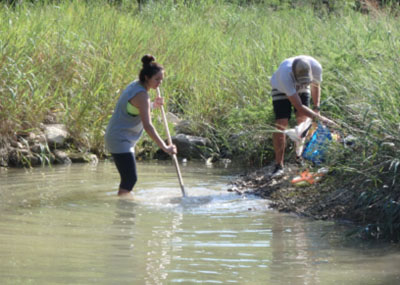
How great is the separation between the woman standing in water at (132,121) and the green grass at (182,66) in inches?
53.3

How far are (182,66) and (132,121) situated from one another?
4.98 m

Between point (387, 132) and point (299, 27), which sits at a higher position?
point (299, 27)

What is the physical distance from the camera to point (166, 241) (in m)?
5.81

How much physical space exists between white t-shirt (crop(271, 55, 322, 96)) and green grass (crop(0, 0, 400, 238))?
250 millimetres

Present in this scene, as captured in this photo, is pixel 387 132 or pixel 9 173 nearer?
pixel 387 132

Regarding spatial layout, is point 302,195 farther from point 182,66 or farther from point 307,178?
point 182,66

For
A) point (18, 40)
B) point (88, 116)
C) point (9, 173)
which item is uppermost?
point (18, 40)

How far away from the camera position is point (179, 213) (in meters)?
7.16

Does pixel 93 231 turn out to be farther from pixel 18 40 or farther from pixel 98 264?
pixel 18 40

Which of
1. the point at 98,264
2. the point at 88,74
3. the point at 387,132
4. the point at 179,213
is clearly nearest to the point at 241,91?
the point at 88,74

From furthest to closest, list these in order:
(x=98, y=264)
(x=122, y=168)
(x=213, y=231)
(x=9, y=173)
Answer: (x=9, y=173), (x=122, y=168), (x=213, y=231), (x=98, y=264)

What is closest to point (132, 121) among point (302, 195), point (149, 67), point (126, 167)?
point (126, 167)

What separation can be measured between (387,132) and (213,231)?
1.71 metres

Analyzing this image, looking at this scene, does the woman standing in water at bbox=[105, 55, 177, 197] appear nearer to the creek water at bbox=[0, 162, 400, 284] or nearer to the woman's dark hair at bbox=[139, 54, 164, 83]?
the woman's dark hair at bbox=[139, 54, 164, 83]
